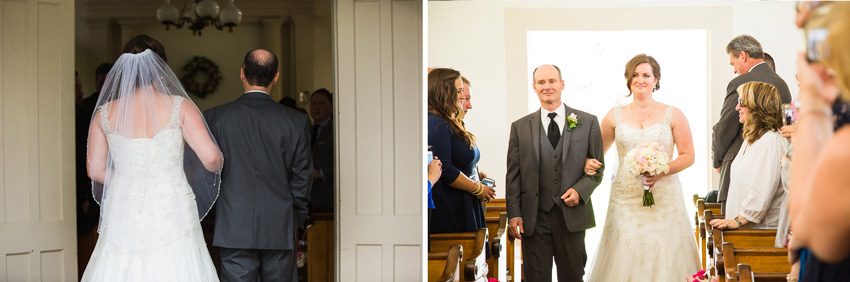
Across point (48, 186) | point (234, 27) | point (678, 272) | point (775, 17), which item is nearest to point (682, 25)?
point (775, 17)

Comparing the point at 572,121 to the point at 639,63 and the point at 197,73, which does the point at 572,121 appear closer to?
the point at 639,63

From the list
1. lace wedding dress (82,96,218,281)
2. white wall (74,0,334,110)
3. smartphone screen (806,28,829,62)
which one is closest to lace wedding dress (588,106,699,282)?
white wall (74,0,334,110)

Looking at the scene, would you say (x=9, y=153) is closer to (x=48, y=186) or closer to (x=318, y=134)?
(x=48, y=186)

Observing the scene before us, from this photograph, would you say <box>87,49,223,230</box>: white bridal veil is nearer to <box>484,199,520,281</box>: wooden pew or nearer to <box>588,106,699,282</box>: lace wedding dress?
<box>484,199,520,281</box>: wooden pew

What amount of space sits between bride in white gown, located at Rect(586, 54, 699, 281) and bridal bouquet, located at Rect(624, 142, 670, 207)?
43 mm

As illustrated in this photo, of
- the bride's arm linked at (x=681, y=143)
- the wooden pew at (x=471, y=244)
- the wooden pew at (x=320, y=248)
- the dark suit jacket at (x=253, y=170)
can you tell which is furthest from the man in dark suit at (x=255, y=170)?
the bride's arm linked at (x=681, y=143)

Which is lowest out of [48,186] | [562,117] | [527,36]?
[48,186]

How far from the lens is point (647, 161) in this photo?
528 cm

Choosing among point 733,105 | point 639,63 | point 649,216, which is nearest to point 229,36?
point 639,63

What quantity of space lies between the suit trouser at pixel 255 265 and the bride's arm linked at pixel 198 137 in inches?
17.8

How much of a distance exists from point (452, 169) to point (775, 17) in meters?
2.28

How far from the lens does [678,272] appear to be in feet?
17.7

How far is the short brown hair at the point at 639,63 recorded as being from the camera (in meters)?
5.58

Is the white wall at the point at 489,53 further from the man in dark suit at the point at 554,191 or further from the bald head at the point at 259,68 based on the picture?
the bald head at the point at 259,68
